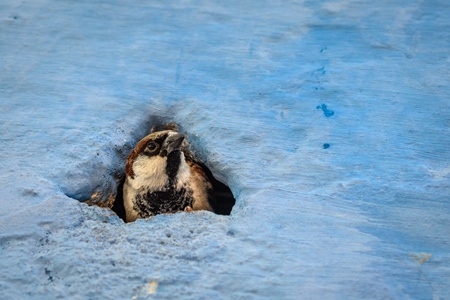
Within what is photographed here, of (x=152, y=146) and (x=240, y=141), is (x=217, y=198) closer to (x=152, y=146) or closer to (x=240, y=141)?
(x=152, y=146)

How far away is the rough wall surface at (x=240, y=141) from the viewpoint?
2361 millimetres

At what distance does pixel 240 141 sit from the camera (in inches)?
118

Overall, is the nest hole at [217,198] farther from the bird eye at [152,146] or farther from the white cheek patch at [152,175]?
the bird eye at [152,146]

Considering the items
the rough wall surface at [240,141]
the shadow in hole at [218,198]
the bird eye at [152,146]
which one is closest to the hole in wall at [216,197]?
the shadow in hole at [218,198]

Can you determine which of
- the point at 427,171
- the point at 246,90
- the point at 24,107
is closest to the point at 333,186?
the point at 427,171

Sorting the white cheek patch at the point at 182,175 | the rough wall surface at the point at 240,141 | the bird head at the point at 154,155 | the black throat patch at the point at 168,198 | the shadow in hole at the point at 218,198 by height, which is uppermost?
the rough wall surface at the point at 240,141

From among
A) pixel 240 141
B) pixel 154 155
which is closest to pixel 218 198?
pixel 154 155

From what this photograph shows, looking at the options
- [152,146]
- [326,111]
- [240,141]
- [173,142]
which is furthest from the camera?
[152,146]

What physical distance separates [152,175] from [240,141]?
0.85 m

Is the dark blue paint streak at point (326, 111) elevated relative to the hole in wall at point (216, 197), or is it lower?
elevated

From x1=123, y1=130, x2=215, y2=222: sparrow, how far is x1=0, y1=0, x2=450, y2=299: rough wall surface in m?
0.32

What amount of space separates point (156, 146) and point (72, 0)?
1.14 metres

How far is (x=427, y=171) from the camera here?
278cm

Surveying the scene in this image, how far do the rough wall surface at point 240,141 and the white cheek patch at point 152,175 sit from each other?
1.07 feet
